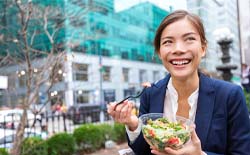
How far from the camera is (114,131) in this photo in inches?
287

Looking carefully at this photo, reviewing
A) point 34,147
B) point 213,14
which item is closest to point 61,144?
point 34,147

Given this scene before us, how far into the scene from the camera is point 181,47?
1172mm

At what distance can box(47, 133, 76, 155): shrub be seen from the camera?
5422 millimetres

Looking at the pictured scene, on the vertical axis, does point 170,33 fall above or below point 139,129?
above

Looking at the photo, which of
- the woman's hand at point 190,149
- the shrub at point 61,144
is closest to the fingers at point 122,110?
the woman's hand at point 190,149

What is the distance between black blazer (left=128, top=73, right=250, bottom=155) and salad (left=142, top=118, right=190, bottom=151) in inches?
5.4

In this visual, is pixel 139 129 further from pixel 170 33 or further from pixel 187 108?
pixel 170 33

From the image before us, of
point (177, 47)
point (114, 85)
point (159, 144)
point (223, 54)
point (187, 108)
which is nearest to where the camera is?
point (159, 144)

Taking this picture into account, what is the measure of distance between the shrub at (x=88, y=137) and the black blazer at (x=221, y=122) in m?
5.22

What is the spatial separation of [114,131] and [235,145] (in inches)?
246

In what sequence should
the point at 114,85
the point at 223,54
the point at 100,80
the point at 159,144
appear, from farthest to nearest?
the point at 114,85, the point at 100,80, the point at 223,54, the point at 159,144

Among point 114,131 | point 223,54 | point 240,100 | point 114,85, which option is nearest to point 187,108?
point 240,100

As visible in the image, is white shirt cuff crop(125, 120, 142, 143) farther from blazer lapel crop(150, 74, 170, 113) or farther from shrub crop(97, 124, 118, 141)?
shrub crop(97, 124, 118, 141)

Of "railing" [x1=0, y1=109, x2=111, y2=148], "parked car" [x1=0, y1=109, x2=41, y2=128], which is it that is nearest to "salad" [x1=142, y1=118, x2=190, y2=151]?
"railing" [x1=0, y1=109, x2=111, y2=148]
